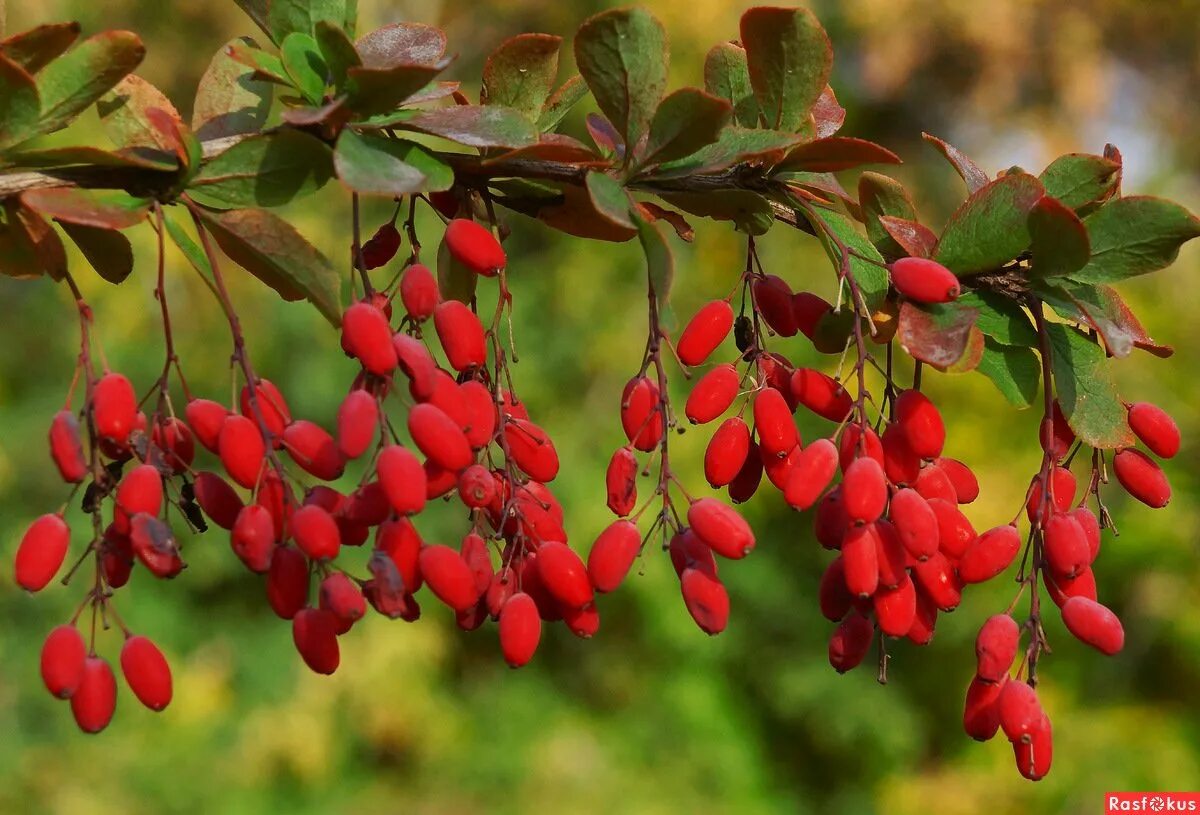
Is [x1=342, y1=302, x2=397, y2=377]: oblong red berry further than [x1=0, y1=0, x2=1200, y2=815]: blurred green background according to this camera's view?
No

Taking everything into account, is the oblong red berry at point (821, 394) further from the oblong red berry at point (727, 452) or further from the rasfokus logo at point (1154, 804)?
the rasfokus logo at point (1154, 804)

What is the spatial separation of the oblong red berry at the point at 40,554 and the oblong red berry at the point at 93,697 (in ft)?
0.19

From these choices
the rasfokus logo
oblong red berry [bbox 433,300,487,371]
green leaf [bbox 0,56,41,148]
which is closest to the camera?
green leaf [bbox 0,56,41,148]

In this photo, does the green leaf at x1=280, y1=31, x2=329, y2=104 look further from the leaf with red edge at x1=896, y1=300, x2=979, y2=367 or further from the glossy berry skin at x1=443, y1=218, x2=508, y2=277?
the leaf with red edge at x1=896, y1=300, x2=979, y2=367

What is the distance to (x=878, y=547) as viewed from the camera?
0.75 m

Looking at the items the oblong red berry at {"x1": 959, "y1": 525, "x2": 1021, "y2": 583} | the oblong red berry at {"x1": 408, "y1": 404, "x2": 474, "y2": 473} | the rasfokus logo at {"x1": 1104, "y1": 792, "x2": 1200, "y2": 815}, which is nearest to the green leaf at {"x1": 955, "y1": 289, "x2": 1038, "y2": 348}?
the oblong red berry at {"x1": 959, "y1": 525, "x2": 1021, "y2": 583}

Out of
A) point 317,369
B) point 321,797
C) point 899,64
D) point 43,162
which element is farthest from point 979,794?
point 43,162

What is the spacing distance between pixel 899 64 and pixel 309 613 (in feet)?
18.3

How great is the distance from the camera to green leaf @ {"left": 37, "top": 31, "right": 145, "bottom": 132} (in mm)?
687

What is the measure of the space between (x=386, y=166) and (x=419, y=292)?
93 millimetres

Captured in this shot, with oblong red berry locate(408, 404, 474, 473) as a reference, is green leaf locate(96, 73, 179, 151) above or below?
above

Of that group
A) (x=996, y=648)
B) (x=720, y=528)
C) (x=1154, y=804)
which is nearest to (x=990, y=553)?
(x=996, y=648)

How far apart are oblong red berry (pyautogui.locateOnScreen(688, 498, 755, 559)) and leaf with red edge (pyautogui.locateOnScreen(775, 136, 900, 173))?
211mm

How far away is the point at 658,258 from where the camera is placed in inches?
26.2
